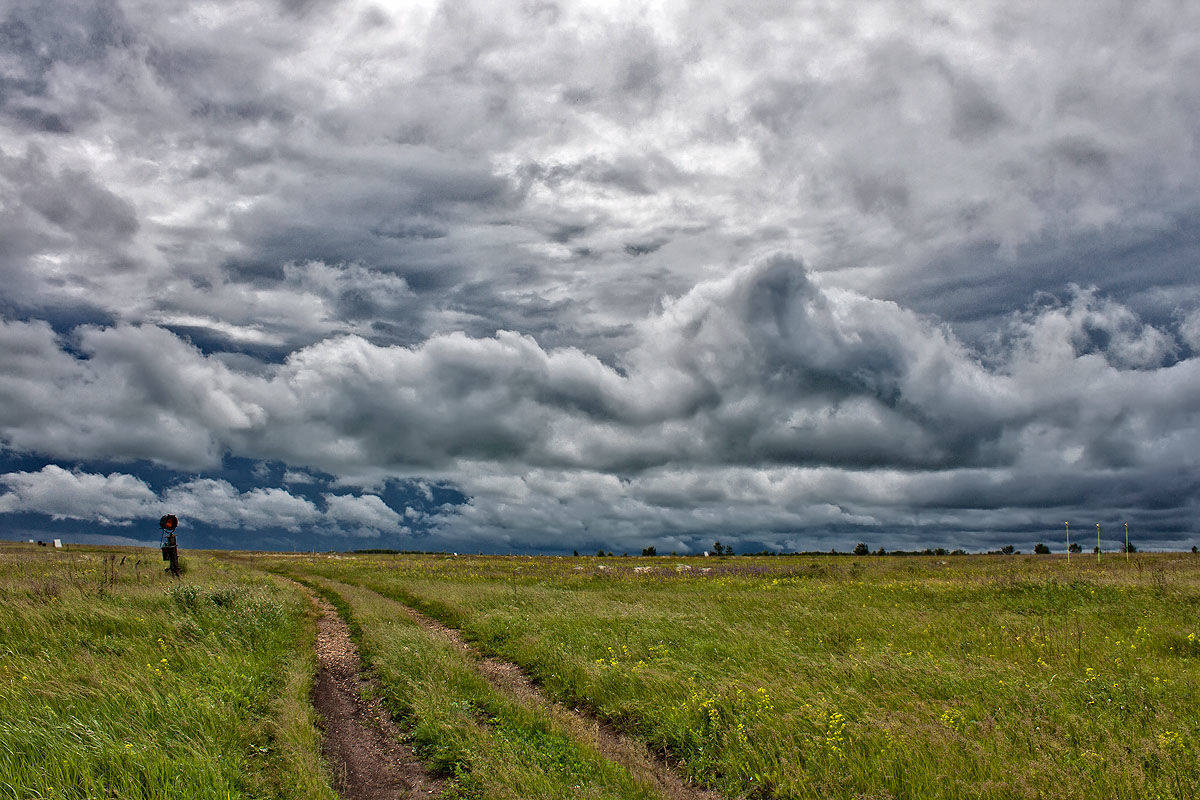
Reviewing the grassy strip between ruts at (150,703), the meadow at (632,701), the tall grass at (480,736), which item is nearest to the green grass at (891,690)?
the meadow at (632,701)

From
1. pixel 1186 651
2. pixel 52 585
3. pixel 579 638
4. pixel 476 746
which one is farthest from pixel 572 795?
pixel 52 585

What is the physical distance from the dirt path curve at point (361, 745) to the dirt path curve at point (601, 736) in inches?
98.7

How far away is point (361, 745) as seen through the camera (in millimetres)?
10180

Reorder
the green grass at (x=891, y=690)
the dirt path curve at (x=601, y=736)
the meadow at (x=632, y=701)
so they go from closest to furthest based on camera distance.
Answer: the meadow at (x=632, y=701) → the green grass at (x=891, y=690) → the dirt path curve at (x=601, y=736)

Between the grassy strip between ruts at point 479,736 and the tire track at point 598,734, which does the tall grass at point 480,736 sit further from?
the tire track at point 598,734

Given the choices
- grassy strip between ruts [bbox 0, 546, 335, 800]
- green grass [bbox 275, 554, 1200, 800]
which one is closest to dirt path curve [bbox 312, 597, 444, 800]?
grassy strip between ruts [bbox 0, 546, 335, 800]

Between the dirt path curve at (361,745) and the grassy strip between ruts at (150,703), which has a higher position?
the grassy strip between ruts at (150,703)

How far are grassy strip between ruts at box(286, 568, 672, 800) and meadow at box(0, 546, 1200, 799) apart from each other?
49 millimetres

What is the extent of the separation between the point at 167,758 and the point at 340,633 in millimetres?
13239

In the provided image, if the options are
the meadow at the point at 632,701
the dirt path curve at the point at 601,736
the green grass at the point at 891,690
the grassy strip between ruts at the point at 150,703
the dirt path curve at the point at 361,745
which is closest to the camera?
the grassy strip between ruts at the point at 150,703

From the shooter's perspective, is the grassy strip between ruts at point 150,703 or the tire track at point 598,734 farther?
the tire track at point 598,734

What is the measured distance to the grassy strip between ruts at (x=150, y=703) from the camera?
25.6 ft

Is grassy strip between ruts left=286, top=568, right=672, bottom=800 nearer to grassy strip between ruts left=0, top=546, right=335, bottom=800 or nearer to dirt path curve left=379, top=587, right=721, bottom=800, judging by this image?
dirt path curve left=379, top=587, right=721, bottom=800

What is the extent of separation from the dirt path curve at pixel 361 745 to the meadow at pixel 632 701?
11.6 inches
